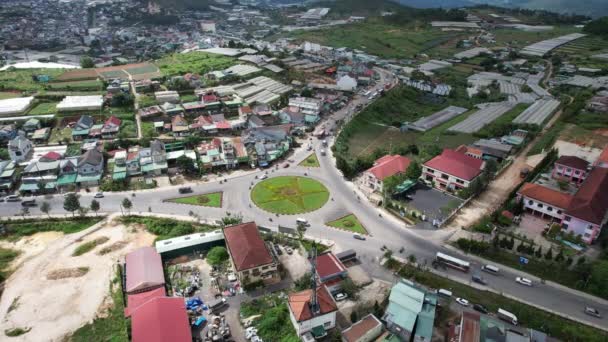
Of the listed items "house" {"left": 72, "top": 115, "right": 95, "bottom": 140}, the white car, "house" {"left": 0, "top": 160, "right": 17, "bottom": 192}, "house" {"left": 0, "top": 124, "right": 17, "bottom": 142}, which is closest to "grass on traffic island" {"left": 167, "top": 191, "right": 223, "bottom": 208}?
"house" {"left": 0, "top": 160, "right": 17, "bottom": 192}

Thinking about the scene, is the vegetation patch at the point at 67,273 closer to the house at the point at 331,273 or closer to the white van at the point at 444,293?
the house at the point at 331,273

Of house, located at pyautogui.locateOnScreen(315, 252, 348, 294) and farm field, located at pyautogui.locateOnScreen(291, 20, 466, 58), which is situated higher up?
farm field, located at pyautogui.locateOnScreen(291, 20, 466, 58)

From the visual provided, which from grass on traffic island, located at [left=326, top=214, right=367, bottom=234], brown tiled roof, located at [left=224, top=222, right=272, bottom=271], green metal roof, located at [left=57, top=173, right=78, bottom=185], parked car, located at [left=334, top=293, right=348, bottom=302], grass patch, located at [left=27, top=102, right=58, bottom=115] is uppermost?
brown tiled roof, located at [left=224, top=222, right=272, bottom=271]

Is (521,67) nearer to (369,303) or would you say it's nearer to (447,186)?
(447,186)

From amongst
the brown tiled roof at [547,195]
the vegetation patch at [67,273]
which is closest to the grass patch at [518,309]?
the brown tiled roof at [547,195]

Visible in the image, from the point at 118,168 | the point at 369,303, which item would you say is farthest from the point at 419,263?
the point at 118,168

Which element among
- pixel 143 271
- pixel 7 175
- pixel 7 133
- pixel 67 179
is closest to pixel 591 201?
pixel 143 271

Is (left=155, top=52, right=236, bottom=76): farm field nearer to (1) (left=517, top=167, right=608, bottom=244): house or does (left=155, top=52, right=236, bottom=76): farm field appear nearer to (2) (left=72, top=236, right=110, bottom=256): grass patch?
(2) (left=72, top=236, right=110, bottom=256): grass patch
